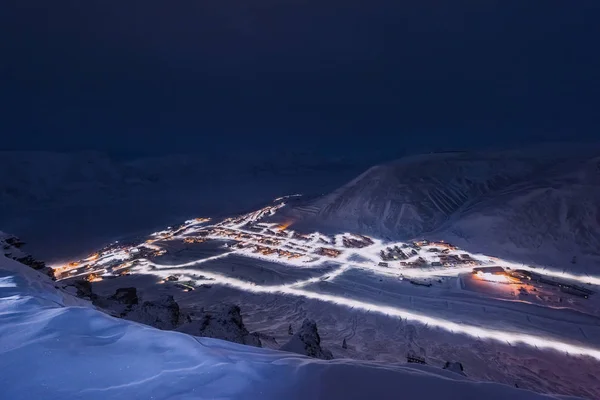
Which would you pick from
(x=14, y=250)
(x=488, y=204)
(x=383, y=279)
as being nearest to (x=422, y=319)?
(x=383, y=279)

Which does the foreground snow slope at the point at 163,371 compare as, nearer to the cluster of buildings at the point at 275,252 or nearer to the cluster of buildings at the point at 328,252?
the cluster of buildings at the point at 275,252

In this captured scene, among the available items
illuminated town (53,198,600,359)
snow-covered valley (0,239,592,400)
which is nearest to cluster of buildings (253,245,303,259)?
illuminated town (53,198,600,359)

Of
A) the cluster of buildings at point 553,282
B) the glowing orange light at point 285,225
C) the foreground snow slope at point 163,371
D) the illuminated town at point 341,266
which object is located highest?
the foreground snow slope at point 163,371

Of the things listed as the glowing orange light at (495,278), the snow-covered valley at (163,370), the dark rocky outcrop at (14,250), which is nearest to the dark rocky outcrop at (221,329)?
the dark rocky outcrop at (14,250)

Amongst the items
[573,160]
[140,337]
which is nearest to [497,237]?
[573,160]

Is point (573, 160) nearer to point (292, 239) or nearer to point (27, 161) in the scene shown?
point (292, 239)

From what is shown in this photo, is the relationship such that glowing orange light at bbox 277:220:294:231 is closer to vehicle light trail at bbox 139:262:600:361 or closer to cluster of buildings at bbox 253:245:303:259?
cluster of buildings at bbox 253:245:303:259
